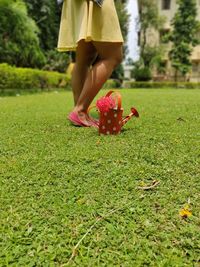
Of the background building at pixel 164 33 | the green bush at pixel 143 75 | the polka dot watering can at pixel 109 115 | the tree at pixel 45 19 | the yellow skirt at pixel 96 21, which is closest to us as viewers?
the polka dot watering can at pixel 109 115

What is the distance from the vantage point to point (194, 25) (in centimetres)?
2008

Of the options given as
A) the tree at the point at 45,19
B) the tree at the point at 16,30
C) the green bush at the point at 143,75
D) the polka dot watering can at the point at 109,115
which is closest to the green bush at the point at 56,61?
the tree at the point at 45,19

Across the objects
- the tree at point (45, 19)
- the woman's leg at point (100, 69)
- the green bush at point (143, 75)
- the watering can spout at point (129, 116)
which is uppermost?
A: the tree at point (45, 19)

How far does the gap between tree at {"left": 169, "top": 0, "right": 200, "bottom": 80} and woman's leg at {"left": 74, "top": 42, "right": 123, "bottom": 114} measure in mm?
18837

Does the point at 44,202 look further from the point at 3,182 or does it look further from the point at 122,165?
the point at 122,165

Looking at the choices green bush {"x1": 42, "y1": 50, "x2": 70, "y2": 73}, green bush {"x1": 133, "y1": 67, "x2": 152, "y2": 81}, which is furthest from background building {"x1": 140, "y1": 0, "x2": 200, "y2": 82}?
green bush {"x1": 42, "y1": 50, "x2": 70, "y2": 73}

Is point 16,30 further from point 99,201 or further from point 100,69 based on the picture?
point 99,201

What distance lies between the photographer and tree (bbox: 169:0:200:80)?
65.4 feet

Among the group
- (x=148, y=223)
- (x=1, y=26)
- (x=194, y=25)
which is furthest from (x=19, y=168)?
(x=194, y=25)

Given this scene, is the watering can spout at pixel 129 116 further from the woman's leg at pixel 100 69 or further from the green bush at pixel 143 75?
the green bush at pixel 143 75

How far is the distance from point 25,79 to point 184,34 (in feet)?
44.8

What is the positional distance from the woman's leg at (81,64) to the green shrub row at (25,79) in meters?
6.33

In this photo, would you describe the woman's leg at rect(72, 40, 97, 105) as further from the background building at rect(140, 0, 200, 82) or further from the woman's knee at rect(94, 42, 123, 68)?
the background building at rect(140, 0, 200, 82)

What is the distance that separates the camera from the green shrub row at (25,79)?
8.30 m
